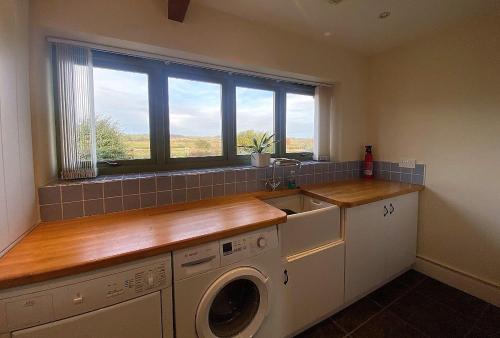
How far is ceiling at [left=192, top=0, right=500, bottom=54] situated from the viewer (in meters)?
1.49

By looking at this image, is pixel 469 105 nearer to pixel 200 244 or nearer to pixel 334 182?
pixel 334 182

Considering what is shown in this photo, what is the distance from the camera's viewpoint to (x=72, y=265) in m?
0.77

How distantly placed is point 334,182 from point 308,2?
157cm

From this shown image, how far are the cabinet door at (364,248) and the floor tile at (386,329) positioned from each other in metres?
0.18

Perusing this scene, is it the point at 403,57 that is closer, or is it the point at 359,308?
the point at 359,308

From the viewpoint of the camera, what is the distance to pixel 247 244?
3.68ft

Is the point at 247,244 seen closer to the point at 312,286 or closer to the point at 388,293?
the point at 312,286

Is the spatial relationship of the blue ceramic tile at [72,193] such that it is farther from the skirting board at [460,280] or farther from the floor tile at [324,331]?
the skirting board at [460,280]

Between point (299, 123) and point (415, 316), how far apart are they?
187 cm

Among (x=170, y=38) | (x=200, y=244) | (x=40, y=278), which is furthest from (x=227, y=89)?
(x=40, y=278)

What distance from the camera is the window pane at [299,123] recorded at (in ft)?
7.52

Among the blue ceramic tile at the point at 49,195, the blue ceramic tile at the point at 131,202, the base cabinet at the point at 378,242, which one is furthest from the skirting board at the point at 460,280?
the blue ceramic tile at the point at 49,195

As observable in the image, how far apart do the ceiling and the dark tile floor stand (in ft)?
7.25

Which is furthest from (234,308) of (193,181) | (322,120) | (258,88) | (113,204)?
(322,120)
